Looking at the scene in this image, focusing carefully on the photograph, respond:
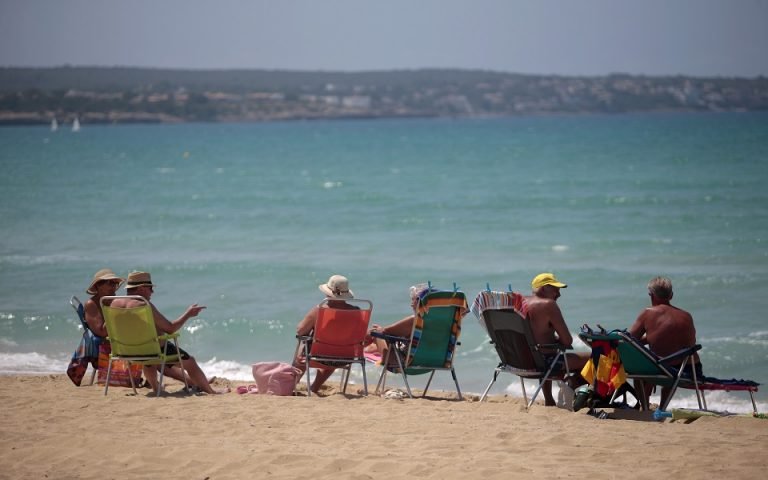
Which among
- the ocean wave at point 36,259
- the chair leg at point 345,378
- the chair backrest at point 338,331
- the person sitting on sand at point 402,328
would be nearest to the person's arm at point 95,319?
the chair backrest at point 338,331

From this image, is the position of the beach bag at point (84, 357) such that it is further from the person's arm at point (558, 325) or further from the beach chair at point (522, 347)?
the person's arm at point (558, 325)

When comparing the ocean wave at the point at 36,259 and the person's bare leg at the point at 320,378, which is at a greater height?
the ocean wave at the point at 36,259

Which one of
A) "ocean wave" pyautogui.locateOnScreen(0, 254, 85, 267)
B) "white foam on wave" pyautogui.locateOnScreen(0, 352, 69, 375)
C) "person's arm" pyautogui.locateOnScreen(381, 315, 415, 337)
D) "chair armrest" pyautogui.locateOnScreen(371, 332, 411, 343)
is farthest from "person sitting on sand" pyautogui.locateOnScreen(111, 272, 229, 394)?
"ocean wave" pyautogui.locateOnScreen(0, 254, 85, 267)

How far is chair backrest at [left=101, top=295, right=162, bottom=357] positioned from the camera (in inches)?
293

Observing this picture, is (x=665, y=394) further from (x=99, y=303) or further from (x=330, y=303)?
(x=99, y=303)

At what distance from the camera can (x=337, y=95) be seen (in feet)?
629

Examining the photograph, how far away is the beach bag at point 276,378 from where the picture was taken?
7.91 metres

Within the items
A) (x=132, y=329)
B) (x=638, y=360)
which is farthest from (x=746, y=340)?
(x=132, y=329)

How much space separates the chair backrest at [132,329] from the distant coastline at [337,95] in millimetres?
151853

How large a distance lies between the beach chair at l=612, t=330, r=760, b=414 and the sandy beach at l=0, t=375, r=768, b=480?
29cm

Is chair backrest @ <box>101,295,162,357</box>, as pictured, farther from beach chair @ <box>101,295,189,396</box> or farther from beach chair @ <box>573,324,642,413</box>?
beach chair @ <box>573,324,642,413</box>

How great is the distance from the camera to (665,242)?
19984 millimetres

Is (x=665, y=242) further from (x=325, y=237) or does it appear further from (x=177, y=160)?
(x=177, y=160)

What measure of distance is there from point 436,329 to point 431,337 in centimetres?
8
